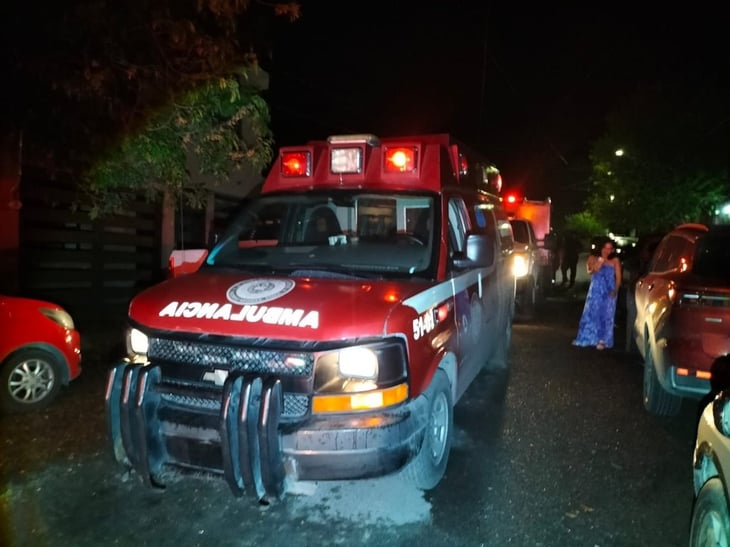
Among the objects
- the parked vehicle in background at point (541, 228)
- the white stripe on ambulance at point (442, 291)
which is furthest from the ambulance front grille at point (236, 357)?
the parked vehicle in background at point (541, 228)

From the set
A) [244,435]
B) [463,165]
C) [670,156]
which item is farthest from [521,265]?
[670,156]

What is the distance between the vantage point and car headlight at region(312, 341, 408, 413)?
11.2 ft

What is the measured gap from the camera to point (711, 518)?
2.76 m

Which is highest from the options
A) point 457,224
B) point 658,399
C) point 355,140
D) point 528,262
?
point 355,140

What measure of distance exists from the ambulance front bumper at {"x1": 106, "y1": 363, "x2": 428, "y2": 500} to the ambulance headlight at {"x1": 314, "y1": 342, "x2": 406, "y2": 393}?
0.16 meters

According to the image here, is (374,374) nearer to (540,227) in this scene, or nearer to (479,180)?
(479,180)

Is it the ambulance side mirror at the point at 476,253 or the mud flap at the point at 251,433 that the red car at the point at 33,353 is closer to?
the mud flap at the point at 251,433

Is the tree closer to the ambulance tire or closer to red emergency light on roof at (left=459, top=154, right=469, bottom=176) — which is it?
red emergency light on roof at (left=459, top=154, right=469, bottom=176)

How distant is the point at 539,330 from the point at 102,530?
8.15 m

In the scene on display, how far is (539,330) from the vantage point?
10.4 m

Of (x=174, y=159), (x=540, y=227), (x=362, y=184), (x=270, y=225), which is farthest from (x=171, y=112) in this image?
(x=540, y=227)

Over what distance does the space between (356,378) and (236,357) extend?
0.69 metres

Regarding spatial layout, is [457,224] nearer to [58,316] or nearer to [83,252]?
[58,316]

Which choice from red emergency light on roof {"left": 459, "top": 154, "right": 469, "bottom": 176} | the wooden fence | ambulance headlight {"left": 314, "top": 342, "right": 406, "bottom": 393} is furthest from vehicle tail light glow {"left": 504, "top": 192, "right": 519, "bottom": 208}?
ambulance headlight {"left": 314, "top": 342, "right": 406, "bottom": 393}
